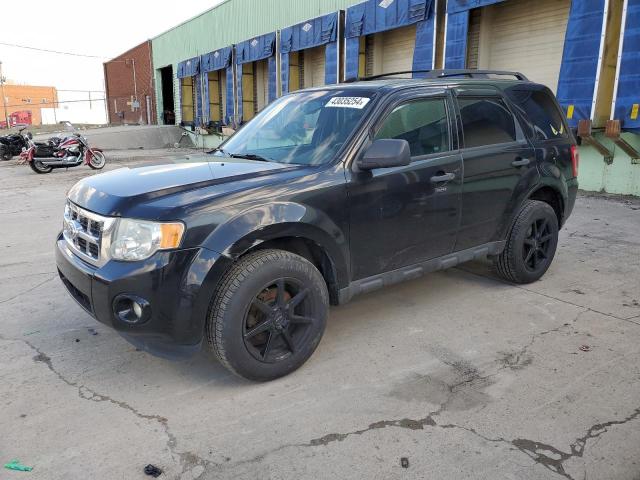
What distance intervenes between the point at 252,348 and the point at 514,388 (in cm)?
158

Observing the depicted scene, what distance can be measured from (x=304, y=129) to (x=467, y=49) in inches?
393

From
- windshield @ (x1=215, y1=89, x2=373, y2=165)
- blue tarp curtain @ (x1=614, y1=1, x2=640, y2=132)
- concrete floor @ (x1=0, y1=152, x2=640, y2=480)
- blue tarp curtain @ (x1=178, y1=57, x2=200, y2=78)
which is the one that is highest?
blue tarp curtain @ (x1=178, y1=57, x2=200, y2=78)

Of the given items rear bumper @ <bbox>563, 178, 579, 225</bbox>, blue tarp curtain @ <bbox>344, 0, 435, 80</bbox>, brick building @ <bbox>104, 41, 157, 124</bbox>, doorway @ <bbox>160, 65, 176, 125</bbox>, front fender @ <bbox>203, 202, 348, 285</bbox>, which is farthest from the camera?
brick building @ <bbox>104, 41, 157, 124</bbox>

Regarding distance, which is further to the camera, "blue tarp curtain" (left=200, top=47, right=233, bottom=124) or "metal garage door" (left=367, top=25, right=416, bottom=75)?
"blue tarp curtain" (left=200, top=47, right=233, bottom=124)

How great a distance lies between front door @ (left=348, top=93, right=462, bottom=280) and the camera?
3450mm

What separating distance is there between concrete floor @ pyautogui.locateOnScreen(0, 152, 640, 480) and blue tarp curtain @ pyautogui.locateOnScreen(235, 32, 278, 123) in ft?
56.3

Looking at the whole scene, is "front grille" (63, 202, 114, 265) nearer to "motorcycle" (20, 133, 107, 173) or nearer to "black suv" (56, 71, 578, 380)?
"black suv" (56, 71, 578, 380)

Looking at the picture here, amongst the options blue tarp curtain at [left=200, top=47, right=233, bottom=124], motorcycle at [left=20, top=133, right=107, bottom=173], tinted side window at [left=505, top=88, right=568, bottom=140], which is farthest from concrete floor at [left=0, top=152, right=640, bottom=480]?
blue tarp curtain at [left=200, top=47, right=233, bottom=124]

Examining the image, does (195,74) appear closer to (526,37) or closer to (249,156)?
(526,37)

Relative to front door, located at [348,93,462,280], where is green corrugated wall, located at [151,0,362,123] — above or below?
→ above

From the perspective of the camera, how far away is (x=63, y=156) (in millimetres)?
14695

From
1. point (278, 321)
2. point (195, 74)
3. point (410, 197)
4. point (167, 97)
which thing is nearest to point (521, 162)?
point (410, 197)

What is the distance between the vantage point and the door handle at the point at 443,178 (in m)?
3.77

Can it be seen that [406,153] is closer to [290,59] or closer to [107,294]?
[107,294]
